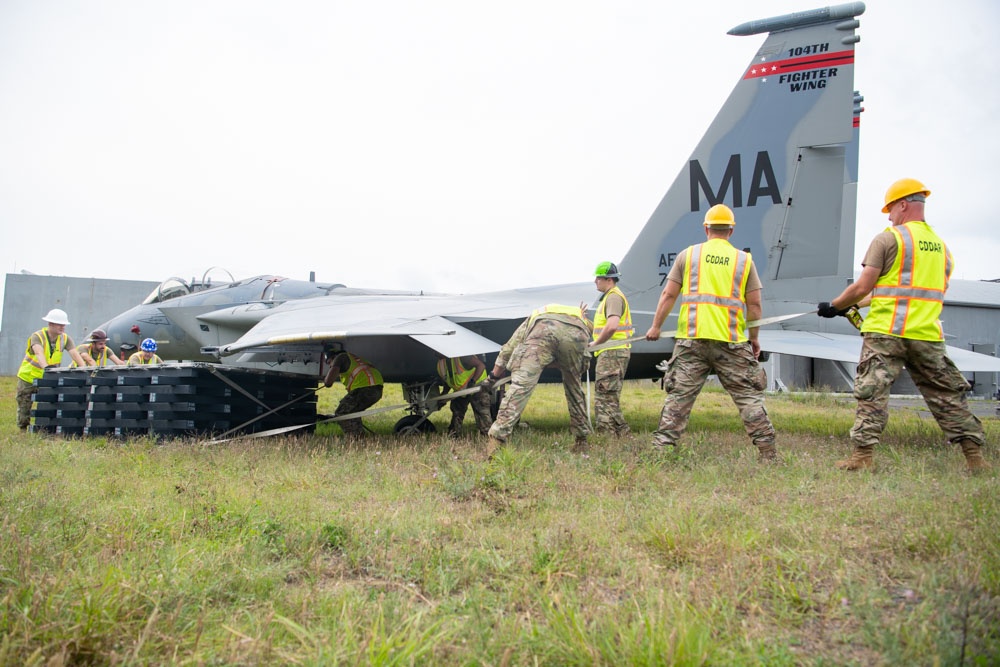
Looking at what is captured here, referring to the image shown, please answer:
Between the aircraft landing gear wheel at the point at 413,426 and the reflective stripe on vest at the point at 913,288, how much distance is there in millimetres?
5274

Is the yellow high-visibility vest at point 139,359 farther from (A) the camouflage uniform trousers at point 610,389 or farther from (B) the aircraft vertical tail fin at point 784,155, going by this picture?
(B) the aircraft vertical tail fin at point 784,155

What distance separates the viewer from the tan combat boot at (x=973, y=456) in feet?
14.9

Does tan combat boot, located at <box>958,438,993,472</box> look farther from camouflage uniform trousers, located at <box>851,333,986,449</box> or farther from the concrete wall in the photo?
the concrete wall

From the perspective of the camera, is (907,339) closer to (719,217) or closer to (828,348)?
(719,217)

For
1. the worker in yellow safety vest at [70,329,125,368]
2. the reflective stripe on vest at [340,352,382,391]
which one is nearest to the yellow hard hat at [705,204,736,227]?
the reflective stripe on vest at [340,352,382,391]

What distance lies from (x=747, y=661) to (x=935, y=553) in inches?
55.8

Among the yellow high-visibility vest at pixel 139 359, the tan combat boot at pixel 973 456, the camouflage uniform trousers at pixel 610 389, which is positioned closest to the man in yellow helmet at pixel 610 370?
the camouflage uniform trousers at pixel 610 389

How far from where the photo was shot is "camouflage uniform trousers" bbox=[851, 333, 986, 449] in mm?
4629

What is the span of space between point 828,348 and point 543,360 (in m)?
3.53

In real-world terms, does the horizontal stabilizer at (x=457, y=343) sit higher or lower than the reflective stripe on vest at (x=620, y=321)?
lower

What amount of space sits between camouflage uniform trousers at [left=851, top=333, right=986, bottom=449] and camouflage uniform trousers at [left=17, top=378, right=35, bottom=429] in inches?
399


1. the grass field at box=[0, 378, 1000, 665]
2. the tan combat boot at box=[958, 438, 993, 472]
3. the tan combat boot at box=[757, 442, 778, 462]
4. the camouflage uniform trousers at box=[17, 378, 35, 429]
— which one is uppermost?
the tan combat boot at box=[958, 438, 993, 472]

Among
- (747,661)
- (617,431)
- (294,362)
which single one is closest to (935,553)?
(747,661)

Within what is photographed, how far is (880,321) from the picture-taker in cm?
471
